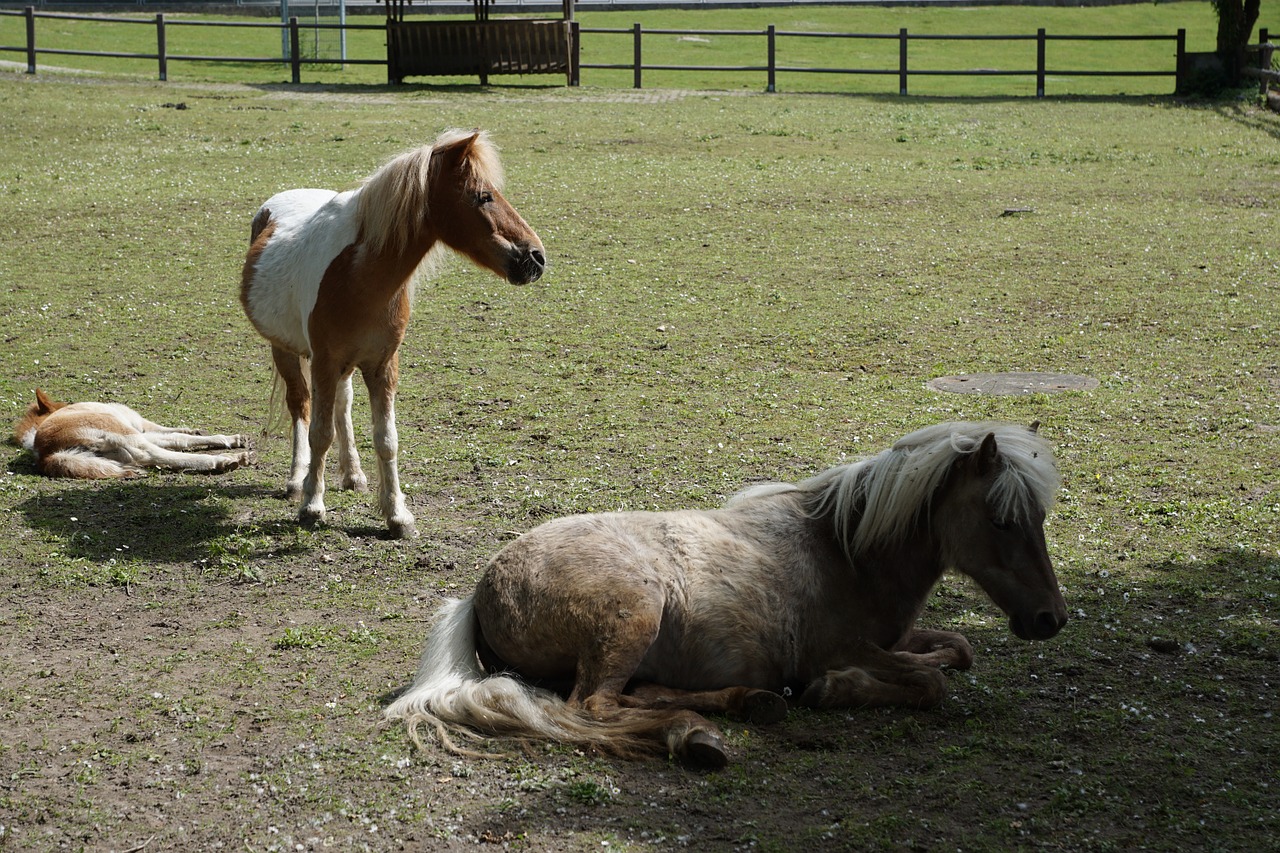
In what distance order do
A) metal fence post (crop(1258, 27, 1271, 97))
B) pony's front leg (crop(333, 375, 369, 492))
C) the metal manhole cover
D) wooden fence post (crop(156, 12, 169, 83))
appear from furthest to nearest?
wooden fence post (crop(156, 12, 169, 83)) → metal fence post (crop(1258, 27, 1271, 97)) → the metal manhole cover → pony's front leg (crop(333, 375, 369, 492))

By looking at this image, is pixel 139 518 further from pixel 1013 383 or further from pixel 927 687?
pixel 1013 383

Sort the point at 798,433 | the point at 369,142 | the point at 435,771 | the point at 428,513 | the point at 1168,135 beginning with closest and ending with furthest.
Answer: the point at 435,771 < the point at 428,513 < the point at 798,433 < the point at 369,142 < the point at 1168,135

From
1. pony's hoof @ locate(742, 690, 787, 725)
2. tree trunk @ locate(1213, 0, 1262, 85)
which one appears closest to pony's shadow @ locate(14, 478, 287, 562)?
pony's hoof @ locate(742, 690, 787, 725)

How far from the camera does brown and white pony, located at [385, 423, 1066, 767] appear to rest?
4.94 metres

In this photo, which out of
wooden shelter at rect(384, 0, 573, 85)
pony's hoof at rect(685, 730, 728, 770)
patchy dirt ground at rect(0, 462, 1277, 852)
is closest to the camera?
patchy dirt ground at rect(0, 462, 1277, 852)

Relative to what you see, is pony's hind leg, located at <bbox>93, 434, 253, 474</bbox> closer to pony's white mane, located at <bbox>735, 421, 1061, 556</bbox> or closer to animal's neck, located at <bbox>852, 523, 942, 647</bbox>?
pony's white mane, located at <bbox>735, 421, 1061, 556</bbox>

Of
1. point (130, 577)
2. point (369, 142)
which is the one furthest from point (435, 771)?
point (369, 142)

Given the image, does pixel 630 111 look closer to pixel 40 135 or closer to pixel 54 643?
pixel 40 135

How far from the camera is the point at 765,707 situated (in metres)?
4.96

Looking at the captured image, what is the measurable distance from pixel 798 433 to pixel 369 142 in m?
14.7

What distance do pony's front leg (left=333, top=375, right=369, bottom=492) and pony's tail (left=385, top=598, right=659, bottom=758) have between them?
3046 mm

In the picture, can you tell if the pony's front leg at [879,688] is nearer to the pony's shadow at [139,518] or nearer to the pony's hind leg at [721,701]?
the pony's hind leg at [721,701]

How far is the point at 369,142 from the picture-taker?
21.3 m

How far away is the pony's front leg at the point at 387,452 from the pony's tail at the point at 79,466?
7.66ft
